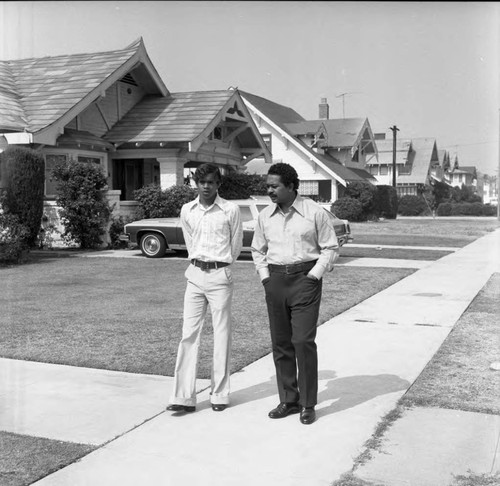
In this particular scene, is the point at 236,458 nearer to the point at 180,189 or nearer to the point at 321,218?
the point at 321,218

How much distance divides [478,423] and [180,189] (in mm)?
16587

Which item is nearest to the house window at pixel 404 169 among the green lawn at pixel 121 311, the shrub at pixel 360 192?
the shrub at pixel 360 192

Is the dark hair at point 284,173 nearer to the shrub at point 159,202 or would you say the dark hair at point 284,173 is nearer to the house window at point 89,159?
the shrub at point 159,202

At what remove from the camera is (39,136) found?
18.0 metres

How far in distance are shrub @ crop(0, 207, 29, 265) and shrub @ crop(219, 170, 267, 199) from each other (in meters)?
10.8

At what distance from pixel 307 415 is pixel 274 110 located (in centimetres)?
4218

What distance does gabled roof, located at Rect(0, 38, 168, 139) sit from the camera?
19038mm

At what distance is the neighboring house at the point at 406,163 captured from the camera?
67438mm

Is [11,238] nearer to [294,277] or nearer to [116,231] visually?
[116,231]

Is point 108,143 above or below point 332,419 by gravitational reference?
above

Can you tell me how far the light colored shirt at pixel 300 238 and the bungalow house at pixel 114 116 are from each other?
566 inches

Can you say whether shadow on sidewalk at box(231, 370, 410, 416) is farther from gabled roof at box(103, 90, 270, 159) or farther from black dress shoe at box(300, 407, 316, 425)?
gabled roof at box(103, 90, 270, 159)

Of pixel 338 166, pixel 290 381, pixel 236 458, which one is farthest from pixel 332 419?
pixel 338 166

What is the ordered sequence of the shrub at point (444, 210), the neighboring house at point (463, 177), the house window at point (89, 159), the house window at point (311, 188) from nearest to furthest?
the house window at point (89, 159), the house window at point (311, 188), the shrub at point (444, 210), the neighboring house at point (463, 177)
